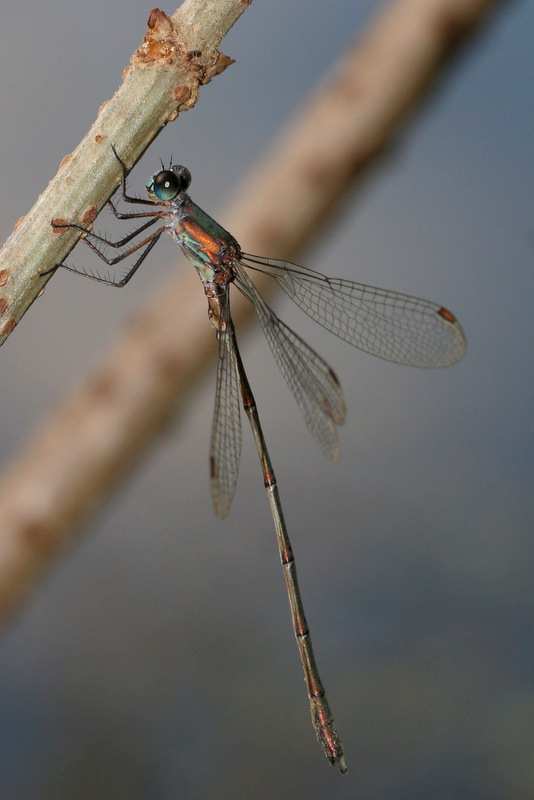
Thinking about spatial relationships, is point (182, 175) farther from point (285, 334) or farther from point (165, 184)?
point (285, 334)

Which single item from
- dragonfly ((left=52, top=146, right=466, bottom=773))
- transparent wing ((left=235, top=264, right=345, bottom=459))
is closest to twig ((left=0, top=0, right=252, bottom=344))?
dragonfly ((left=52, top=146, right=466, bottom=773))

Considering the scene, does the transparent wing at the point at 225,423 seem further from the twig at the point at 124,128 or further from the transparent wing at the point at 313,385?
the twig at the point at 124,128

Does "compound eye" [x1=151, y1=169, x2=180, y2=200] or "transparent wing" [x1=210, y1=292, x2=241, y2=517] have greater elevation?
"compound eye" [x1=151, y1=169, x2=180, y2=200]

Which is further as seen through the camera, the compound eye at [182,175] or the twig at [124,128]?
the compound eye at [182,175]

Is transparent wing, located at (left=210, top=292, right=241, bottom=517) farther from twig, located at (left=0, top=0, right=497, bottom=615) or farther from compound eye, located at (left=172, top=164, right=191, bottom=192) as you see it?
compound eye, located at (left=172, top=164, right=191, bottom=192)

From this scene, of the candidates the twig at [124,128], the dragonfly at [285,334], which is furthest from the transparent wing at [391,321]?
the twig at [124,128]

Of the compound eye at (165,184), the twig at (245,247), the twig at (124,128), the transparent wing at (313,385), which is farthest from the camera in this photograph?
the transparent wing at (313,385)

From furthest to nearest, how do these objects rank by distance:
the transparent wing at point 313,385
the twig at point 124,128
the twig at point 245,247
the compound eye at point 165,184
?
the transparent wing at point 313,385 → the twig at point 245,247 → the compound eye at point 165,184 → the twig at point 124,128
